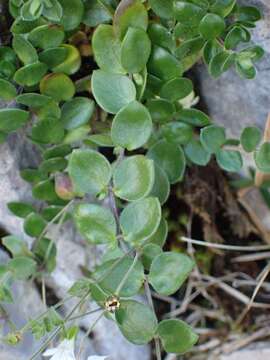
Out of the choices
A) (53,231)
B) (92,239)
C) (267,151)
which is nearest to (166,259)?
(92,239)

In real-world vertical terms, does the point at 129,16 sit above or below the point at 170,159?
above

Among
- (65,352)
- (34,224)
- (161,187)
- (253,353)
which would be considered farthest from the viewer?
(253,353)

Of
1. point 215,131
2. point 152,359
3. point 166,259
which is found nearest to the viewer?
point 166,259

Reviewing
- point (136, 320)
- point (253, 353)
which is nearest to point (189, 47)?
point (136, 320)

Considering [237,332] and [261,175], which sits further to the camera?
[237,332]

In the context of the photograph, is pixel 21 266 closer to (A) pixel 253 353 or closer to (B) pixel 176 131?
(B) pixel 176 131

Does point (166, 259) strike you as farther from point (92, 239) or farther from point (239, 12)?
point (239, 12)

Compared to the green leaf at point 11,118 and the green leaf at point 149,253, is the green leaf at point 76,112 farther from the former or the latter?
the green leaf at point 149,253
